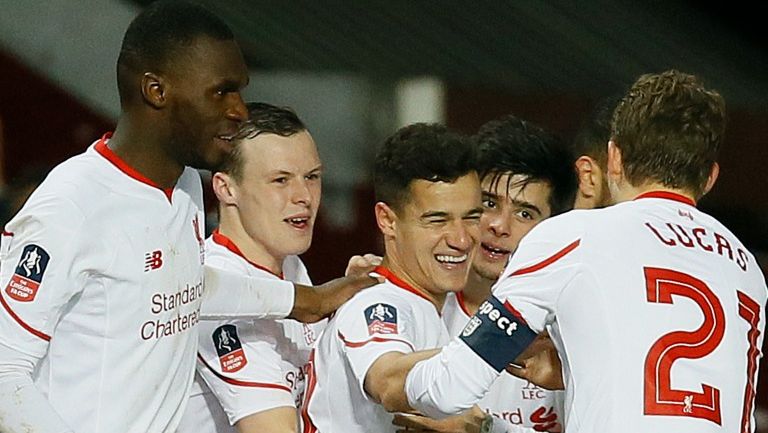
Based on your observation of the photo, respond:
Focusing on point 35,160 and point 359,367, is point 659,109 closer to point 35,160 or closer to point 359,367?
point 359,367

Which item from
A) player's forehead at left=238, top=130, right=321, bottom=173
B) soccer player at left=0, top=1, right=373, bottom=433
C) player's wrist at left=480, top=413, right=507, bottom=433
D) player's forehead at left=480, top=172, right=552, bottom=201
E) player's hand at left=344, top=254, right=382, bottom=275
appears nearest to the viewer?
soccer player at left=0, top=1, right=373, bottom=433

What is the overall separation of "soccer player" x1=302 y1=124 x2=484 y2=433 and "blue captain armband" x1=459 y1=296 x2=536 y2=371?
43cm

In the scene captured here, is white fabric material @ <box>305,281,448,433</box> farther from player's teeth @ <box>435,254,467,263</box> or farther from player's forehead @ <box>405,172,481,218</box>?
player's forehead @ <box>405,172,481,218</box>

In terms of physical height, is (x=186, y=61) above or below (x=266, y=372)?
above

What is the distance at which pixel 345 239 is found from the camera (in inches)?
290

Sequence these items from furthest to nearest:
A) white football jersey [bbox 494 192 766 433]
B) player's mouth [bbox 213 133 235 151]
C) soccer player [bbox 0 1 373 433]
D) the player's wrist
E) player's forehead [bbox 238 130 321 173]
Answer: player's forehead [bbox 238 130 321 173] < the player's wrist < player's mouth [bbox 213 133 235 151] < soccer player [bbox 0 1 373 433] < white football jersey [bbox 494 192 766 433]

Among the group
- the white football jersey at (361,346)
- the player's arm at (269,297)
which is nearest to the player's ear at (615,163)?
the white football jersey at (361,346)

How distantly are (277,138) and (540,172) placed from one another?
727 millimetres

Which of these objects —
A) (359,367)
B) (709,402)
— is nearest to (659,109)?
(709,402)

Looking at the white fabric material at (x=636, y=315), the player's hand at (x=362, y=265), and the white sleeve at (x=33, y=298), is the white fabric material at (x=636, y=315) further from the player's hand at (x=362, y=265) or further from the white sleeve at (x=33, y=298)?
the player's hand at (x=362, y=265)

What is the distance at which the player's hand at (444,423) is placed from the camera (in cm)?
347

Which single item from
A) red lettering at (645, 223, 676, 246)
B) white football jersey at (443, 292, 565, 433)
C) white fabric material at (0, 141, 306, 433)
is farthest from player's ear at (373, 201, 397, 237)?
red lettering at (645, 223, 676, 246)

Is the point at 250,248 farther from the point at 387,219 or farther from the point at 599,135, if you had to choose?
the point at 599,135

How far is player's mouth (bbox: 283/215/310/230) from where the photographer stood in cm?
397
